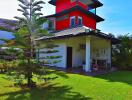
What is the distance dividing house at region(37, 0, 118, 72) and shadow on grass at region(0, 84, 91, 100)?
25.3ft

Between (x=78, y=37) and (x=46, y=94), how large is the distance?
1093 centimetres

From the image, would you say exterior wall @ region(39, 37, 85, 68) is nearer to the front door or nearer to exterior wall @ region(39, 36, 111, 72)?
exterior wall @ region(39, 36, 111, 72)

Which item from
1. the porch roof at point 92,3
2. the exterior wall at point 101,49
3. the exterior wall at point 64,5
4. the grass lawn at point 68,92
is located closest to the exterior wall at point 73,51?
the exterior wall at point 101,49

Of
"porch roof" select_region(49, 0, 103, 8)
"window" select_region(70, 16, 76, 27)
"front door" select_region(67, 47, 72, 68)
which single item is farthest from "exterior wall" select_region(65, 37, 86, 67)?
"porch roof" select_region(49, 0, 103, 8)

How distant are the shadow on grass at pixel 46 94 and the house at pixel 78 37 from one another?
771 cm

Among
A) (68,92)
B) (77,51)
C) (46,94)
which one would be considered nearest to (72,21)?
(77,51)

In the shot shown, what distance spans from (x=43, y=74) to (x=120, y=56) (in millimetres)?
13447

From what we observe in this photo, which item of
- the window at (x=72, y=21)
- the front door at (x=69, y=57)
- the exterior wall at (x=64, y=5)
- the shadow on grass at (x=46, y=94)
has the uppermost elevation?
the exterior wall at (x=64, y=5)

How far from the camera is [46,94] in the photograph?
32.7ft

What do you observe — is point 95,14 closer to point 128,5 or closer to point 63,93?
point 128,5

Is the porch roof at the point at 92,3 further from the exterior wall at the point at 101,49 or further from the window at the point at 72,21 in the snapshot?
the exterior wall at the point at 101,49

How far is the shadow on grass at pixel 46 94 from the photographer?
9.28 metres

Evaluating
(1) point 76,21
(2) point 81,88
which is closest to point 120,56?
(1) point 76,21

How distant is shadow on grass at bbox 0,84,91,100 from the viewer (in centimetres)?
928
